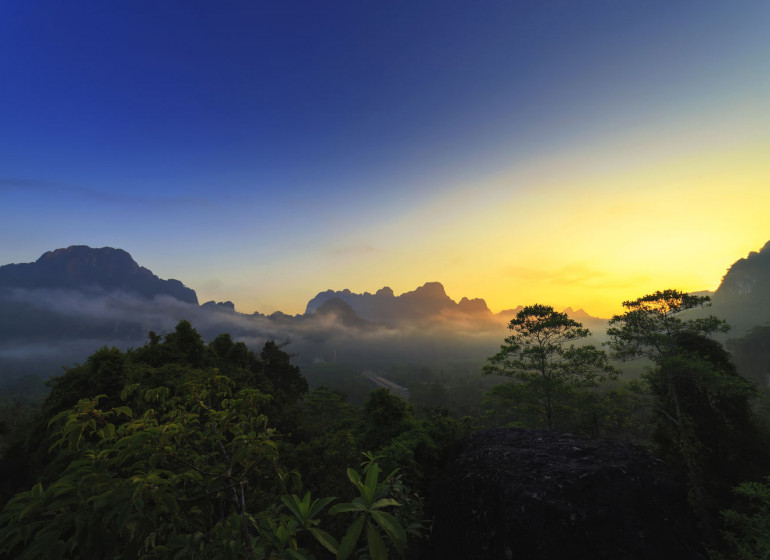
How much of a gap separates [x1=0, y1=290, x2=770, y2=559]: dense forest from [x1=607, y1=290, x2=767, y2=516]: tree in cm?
9

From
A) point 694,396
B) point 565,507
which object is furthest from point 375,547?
point 694,396

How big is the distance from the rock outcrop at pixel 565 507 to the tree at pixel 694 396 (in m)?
16.2

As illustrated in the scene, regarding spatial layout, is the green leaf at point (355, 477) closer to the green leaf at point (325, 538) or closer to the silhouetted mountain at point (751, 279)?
the green leaf at point (325, 538)

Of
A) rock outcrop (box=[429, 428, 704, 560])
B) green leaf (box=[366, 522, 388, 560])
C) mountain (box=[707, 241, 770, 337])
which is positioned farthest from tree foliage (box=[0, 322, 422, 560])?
mountain (box=[707, 241, 770, 337])

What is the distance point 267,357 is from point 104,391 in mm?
22819

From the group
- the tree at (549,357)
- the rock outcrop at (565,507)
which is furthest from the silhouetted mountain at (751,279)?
the rock outcrop at (565,507)

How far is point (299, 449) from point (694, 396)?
76.7 feet

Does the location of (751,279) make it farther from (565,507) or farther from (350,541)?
(350,541)

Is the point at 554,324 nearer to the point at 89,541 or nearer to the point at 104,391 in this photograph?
the point at 89,541

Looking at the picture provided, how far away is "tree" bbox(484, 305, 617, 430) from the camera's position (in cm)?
2009

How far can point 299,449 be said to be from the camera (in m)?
12.2

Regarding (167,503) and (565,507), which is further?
(565,507)

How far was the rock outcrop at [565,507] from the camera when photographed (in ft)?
14.1

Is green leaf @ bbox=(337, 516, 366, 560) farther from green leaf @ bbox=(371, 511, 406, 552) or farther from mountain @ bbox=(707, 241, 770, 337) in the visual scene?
mountain @ bbox=(707, 241, 770, 337)
